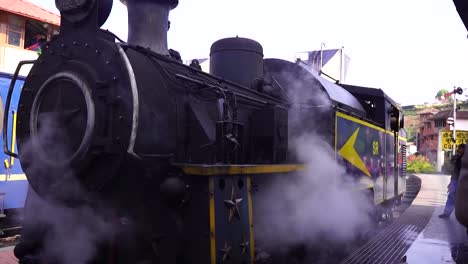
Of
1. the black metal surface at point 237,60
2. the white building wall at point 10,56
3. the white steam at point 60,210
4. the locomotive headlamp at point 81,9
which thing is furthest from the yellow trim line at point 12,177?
the white building wall at point 10,56

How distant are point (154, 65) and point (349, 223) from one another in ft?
13.2

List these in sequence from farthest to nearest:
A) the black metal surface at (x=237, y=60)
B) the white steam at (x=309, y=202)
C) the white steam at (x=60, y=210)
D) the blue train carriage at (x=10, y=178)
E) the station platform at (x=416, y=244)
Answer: the blue train carriage at (x=10, y=178) < the station platform at (x=416, y=244) < the black metal surface at (x=237, y=60) < the white steam at (x=309, y=202) < the white steam at (x=60, y=210)

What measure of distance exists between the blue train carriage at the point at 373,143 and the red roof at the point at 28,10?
15363mm

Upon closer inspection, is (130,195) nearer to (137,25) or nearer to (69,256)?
(69,256)

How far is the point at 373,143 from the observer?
23.2 ft

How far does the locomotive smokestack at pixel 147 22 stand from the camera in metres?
3.77

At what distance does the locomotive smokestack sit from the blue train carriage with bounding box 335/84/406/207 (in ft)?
7.87

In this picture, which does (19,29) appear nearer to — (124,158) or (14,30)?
(14,30)

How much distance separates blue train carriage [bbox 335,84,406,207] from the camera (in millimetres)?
5562

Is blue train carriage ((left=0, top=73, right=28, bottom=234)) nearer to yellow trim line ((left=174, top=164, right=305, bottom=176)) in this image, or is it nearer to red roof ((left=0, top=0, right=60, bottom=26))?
yellow trim line ((left=174, top=164, right=305, bottom=176))

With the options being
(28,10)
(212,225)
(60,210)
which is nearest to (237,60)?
(212,225)

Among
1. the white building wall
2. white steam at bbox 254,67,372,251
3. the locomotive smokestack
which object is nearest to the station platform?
white steam at bbox 254,67,372,251

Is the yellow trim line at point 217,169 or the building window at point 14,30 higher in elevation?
the building window at point 14,30

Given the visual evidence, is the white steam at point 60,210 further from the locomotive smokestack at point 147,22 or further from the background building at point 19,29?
the background building at point 19,29
